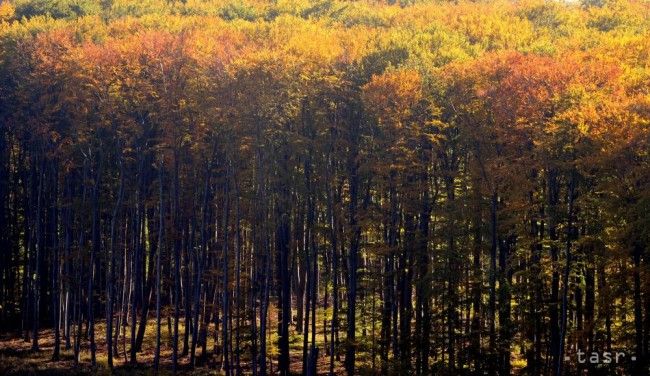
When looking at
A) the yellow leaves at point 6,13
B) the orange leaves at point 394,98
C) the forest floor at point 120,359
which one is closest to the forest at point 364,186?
the orange leaves at point 394,98

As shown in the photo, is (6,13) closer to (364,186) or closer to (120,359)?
(120,359)

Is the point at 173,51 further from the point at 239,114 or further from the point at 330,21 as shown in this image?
the point at 330,21

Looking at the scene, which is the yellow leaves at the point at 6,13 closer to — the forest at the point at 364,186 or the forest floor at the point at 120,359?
the forest at the point at 364,186


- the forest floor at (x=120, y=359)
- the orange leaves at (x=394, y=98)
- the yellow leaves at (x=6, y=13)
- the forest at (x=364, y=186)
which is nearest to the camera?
the forest at (x=364, y=186)

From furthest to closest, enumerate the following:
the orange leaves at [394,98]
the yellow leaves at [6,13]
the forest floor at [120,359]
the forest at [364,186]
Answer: the yellow leaves at [6,13]
the forest floor at [120,359]
the orange leaves at [394,98]
the forest at [364,186]

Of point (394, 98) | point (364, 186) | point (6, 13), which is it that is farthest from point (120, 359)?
point (6, 13)

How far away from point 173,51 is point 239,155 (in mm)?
7484

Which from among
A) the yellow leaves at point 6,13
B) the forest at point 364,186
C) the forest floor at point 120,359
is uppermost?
the yellow leaves at point 6,13

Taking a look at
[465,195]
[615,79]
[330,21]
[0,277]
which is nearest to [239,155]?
[465,195]

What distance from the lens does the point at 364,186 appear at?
42.6 m

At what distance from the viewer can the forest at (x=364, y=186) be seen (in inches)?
1348

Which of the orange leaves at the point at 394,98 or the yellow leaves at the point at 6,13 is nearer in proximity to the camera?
the orange leaves at the point at 394,98

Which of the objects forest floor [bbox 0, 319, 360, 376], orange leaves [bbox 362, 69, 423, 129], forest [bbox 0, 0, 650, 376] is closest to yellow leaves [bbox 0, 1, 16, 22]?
forest [bbox 0, 0, 650, 376]

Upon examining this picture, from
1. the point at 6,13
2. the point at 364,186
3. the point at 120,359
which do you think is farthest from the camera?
the point at 6,13
